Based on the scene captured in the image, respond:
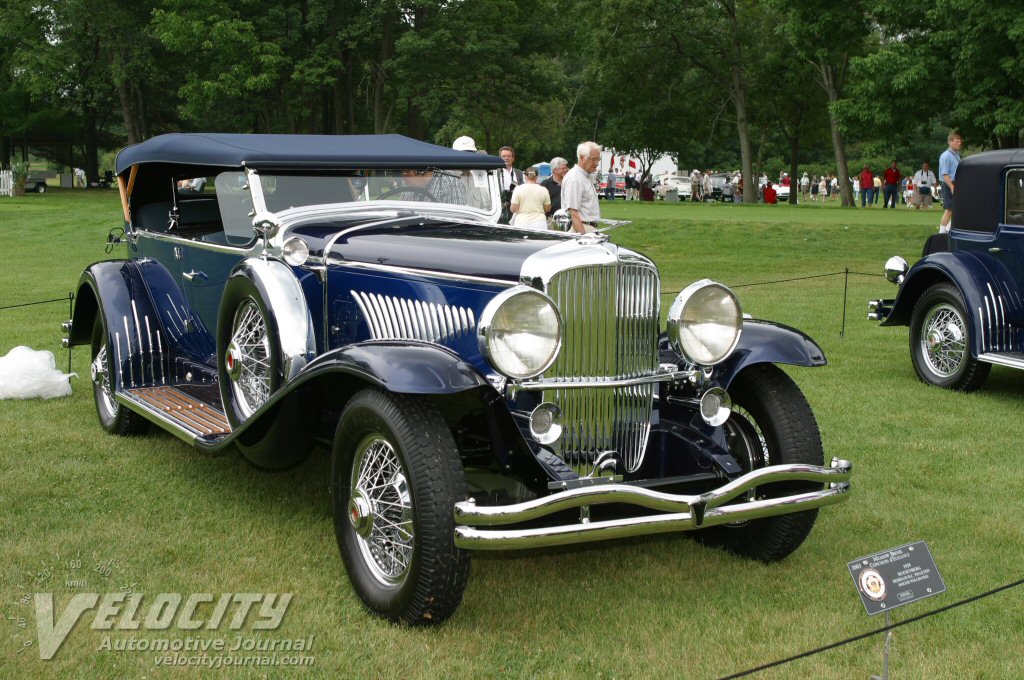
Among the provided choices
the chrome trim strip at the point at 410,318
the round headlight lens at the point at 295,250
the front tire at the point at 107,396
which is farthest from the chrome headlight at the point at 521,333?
the front tire at the point at 107,396

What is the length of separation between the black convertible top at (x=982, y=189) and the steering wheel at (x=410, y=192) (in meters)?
4.68

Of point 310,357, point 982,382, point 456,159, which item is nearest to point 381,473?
point 310,357

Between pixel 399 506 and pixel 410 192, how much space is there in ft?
7.91

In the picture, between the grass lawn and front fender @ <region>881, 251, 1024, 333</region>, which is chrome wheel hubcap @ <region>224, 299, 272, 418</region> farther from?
front fender @ <region>881, 251, 1024, 333</region>

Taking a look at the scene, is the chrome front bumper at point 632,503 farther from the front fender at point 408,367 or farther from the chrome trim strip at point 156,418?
the chrome trim strip at point 156,418

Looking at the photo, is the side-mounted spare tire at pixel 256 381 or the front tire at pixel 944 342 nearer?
the side-mounted spare tire at pixel 256 381

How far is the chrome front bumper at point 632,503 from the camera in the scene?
335 cm

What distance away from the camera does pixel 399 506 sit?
3.72m

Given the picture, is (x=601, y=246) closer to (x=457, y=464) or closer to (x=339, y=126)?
(x=457, y=464)

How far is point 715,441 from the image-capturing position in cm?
418

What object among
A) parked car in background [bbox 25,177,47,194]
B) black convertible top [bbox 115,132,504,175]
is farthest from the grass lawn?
parked car in background [bbox 25,177,47,194]

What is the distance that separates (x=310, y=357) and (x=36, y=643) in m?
1.59

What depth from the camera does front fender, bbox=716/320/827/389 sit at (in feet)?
13.9

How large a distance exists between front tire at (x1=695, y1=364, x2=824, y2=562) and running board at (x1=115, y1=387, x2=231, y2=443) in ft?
8.10
